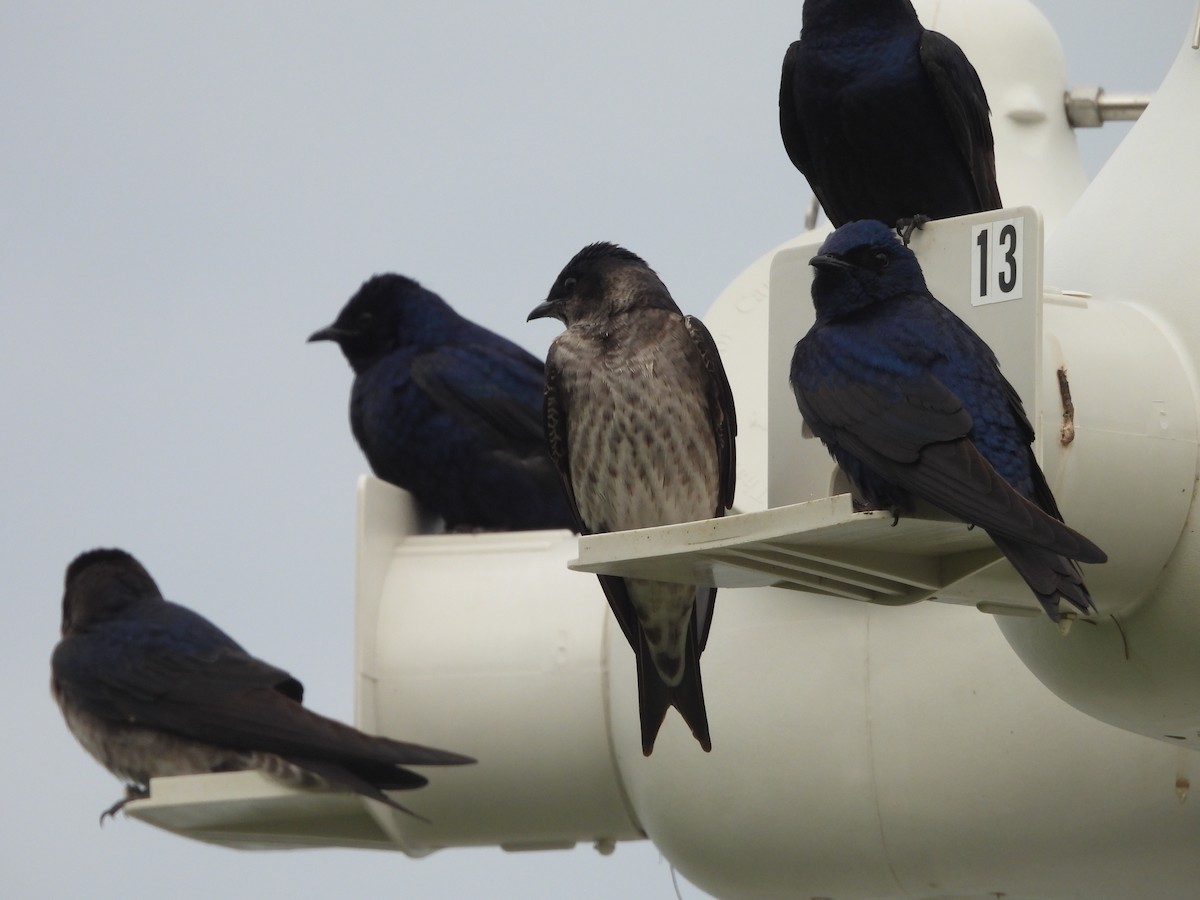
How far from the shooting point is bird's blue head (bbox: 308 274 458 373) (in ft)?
41.4

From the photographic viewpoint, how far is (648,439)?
7594 mm

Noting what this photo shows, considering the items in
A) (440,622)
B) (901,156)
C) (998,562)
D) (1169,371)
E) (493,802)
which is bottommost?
(493,802)

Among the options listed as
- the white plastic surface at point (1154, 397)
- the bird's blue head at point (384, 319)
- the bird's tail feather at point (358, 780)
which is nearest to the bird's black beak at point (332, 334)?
the bird's blue head at point (384, 319)

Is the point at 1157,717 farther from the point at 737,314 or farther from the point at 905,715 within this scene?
the point at 737,314

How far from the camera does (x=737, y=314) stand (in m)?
10.5

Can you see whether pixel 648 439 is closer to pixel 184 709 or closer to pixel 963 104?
pixel 963 104

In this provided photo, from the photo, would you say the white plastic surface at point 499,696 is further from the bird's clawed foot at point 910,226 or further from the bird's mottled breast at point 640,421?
the bird's clawed foot at point 910,226

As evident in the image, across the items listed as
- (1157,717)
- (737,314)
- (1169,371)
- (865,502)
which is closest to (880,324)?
(865,502)

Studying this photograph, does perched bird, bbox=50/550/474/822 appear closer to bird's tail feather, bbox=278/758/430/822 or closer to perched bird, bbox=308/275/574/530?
bird's tail feather, bbox=278/758/430/822

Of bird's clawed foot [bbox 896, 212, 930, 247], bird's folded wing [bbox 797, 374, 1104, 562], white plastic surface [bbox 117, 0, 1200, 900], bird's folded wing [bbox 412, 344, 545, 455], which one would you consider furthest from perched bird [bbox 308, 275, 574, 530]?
bird's folded wing [bbox 797, 374, 1104, 562]

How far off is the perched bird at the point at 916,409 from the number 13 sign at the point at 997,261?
175mm

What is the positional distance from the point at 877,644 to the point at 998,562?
2.24 metres

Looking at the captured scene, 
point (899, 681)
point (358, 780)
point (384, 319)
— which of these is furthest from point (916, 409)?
point (384, 319)

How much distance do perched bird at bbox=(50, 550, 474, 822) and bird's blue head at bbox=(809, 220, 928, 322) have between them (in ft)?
11.6
